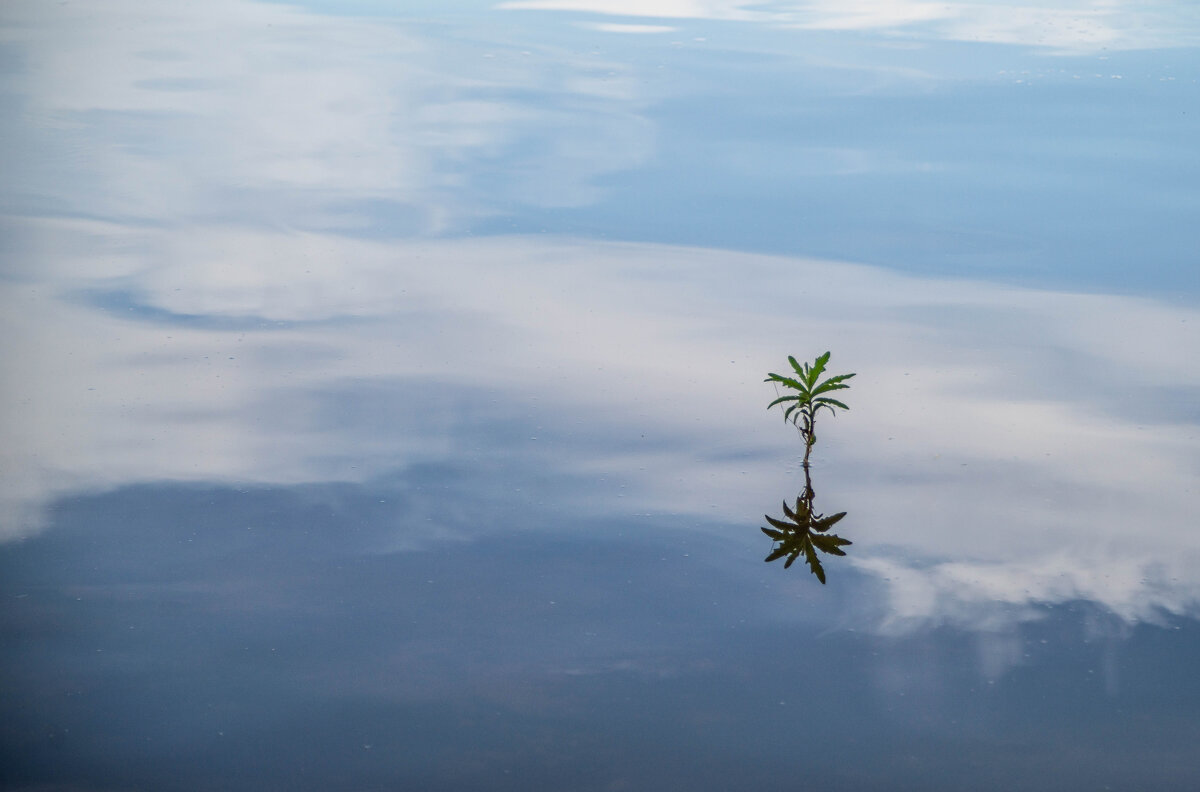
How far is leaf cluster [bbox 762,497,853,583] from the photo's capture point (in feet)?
24.0

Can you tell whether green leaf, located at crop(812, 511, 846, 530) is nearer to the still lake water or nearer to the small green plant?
the still lake water

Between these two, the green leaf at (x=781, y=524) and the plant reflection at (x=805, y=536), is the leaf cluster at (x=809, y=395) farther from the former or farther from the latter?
the green leaf at (x=781, y=524)

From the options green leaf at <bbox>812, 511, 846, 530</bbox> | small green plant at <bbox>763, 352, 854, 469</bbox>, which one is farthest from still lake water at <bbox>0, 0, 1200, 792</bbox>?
small green plant at <bbox>763, 352, 854, 469</bbox>

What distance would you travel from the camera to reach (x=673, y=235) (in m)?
11.8

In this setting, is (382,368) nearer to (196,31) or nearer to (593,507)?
(593,507)

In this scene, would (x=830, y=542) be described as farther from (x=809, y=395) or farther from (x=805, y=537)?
(x=809, y=395)

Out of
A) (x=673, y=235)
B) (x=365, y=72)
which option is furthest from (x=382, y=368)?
→ (x=365, y=72)

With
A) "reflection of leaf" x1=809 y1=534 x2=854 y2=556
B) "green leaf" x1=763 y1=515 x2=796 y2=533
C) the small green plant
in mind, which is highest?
the small green plant

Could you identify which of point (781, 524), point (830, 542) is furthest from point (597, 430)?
point (830, 542)

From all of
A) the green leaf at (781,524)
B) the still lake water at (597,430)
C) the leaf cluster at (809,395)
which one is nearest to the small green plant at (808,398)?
the leaf cluster at (809,395)

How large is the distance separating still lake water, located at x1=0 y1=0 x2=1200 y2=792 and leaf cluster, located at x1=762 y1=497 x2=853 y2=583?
105 mm

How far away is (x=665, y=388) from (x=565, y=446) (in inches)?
41.6

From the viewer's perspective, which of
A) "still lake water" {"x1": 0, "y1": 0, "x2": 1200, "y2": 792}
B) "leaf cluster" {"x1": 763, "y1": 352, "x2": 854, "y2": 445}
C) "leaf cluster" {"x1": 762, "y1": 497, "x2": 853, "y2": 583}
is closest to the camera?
"still lake water" {"x1": 0, "y1": 0, "x2": 1200, "y2": 792}

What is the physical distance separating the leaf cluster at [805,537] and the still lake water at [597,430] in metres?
0.11
